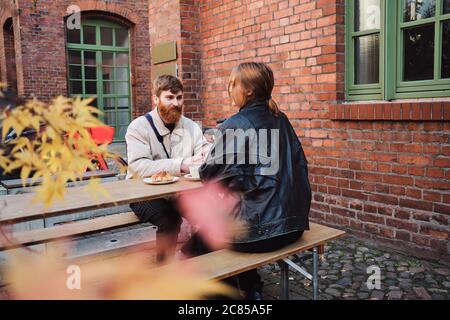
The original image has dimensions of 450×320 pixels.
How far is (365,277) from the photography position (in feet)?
11.5

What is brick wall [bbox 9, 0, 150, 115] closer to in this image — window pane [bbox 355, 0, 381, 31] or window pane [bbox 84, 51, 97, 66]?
window pane [bbox 84, 51, 97, 66]

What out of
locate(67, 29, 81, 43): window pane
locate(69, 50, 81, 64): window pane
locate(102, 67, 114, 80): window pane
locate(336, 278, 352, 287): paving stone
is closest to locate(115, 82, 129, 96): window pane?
locate(102, 67, 114, 80): window pane

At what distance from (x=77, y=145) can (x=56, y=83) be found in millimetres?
11923

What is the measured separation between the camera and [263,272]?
3.69 metres

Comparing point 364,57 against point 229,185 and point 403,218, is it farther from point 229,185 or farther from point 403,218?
point 229,185

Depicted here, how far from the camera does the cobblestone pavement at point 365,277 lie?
3.19 m

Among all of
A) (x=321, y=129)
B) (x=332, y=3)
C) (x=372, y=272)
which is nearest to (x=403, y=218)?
(x=372, y=272)

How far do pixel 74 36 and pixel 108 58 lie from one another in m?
1.17

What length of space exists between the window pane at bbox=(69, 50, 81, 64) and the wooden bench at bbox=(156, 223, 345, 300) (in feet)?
37.9

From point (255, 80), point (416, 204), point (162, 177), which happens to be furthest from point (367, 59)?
point (162, 177)

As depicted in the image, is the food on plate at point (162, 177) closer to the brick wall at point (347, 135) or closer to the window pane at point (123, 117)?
the brick wall at point (347, 135)

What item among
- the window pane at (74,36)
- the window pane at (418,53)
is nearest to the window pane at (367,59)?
the window pane at (418,53)

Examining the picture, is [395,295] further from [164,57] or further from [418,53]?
[164,57]

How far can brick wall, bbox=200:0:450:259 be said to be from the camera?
3785mm
